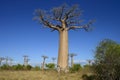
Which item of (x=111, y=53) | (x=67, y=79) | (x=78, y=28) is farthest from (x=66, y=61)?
(x=111, y=53)

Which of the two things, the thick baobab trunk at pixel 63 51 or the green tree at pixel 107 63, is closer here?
the green tree at pixel 107 63

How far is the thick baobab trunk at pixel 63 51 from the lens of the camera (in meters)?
23.1

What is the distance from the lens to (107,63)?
12773 mm

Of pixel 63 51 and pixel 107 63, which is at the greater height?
pixel 63 51

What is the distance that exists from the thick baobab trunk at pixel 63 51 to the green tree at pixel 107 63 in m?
9.11

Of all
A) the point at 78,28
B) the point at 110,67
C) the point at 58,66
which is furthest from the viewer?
the point at 78,28

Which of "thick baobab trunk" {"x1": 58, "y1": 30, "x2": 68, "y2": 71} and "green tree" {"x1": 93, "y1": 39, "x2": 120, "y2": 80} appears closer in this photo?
"green tree" {"x1": 93, "y1": 39, "x2": 120, "y2": 80}

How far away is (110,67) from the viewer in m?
12.6

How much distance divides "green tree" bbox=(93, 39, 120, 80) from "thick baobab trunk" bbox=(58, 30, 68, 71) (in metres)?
9.11

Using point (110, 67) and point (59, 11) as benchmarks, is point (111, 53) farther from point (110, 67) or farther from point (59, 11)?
point (59, 11)

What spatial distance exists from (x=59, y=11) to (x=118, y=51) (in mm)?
11590

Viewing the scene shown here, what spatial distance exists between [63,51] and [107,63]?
1099 cm

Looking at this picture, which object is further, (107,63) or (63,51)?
(63,51)

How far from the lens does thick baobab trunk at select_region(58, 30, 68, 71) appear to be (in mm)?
23103
